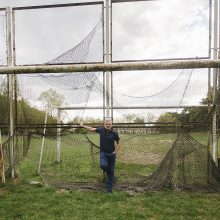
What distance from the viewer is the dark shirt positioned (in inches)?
351

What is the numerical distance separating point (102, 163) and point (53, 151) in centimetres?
412

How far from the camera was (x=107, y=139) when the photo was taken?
891cm

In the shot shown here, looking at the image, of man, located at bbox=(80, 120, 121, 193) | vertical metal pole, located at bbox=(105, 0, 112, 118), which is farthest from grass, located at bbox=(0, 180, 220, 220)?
vertical metal pole, located at bbox=(105, 0, 112, 118)

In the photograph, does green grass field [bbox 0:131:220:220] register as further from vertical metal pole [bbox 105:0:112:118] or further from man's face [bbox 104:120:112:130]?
vertical metal pole [bbox 105:0:112:118]

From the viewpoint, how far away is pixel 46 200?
26.2ft

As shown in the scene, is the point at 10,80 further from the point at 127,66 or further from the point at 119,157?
the point at 127,66

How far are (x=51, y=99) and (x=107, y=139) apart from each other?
285cm

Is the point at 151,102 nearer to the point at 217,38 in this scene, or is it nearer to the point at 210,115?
the point at 210,115

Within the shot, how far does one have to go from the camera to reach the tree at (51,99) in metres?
10.2

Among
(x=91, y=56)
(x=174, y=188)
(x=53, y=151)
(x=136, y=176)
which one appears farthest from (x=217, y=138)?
(x=53, y=151)

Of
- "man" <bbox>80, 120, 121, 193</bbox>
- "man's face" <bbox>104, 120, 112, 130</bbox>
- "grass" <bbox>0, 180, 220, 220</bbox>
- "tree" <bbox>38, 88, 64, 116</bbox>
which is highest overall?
"tree" <bbox>38, 88, 64, 116</bbox>

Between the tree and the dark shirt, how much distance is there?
1805 mm

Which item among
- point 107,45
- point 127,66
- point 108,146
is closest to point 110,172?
point 108,146

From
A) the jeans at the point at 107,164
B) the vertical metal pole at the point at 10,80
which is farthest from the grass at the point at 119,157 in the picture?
the vertical metal pole at the point at 10,80
